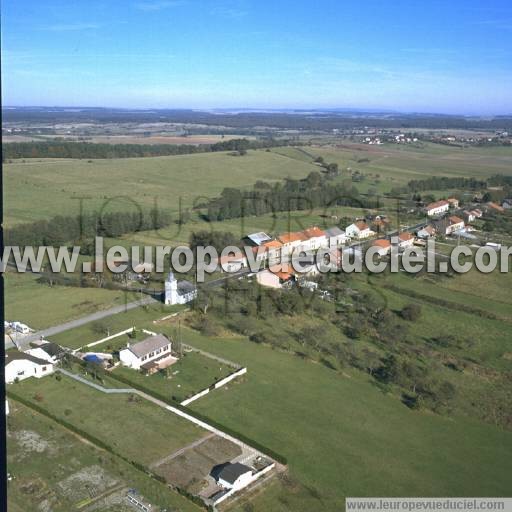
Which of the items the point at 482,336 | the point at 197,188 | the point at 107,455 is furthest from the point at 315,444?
the point at 197,188

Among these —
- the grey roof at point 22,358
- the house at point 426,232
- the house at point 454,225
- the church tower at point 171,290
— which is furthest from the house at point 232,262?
the house at point 454,225

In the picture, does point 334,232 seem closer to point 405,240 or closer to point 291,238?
point 291,238

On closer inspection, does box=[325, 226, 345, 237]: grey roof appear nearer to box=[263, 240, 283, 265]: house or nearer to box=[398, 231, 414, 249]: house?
box=[398, 231, 414, 249]: house

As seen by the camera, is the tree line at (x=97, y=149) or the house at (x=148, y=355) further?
the tree line at (x=97, y=149)

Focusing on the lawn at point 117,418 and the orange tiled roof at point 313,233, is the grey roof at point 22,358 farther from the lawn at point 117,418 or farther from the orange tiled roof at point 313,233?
the orange tiled roof at point 313,233

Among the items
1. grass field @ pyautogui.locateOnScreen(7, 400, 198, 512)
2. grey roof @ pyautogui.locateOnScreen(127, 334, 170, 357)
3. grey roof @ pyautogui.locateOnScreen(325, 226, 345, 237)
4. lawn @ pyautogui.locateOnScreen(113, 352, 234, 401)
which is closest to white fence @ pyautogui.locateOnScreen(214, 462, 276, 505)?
grass field @ pyautogui.locateOnScreen(7, 400, 198, 512)

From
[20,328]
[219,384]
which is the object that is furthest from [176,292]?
[219,384]
